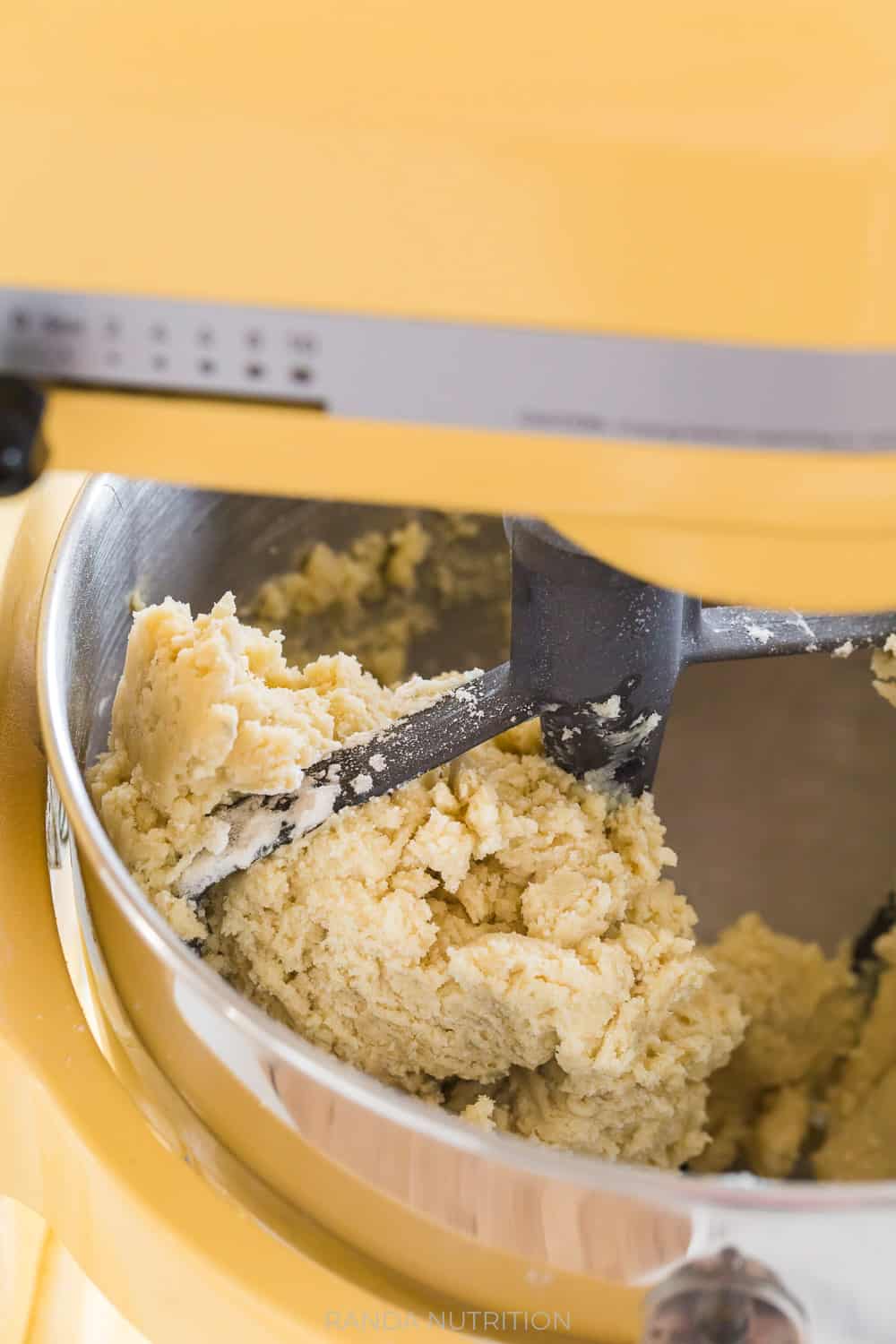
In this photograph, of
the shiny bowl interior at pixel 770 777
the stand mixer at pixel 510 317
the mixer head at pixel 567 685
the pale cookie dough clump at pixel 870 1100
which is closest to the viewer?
the stand mixer at pixel 510 317

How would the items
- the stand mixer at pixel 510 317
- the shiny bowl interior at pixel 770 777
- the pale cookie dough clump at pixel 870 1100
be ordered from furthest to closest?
the shiny bowl interior at pixel 770 777
the pale cookie dough clump at pixel 870 1100
the stand mixer at pixel 510 317

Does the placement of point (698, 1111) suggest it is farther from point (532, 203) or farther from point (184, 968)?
point (532, 203)

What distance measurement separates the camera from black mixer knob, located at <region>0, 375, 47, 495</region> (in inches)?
17.9

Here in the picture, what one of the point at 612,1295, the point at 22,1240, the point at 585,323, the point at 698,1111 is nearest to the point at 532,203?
the point at 585,323

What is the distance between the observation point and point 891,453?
0.42m

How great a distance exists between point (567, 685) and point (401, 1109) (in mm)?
244

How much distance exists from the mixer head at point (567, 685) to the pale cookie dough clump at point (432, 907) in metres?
0.02

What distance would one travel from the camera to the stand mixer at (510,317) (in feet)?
1.32

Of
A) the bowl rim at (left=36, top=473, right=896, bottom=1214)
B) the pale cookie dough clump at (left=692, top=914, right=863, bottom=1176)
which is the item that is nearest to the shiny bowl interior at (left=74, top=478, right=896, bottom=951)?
the pale cookie dough clump at (left=692, top=914, right=863, bottom=1176)

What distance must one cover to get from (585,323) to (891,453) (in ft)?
0.34

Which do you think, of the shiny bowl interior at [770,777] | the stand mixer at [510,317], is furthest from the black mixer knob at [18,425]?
the shiny bowl interior at [770,777]

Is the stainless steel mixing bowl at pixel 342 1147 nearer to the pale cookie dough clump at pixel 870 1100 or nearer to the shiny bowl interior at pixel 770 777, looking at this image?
the shiny bowl interior at pixel 770 777

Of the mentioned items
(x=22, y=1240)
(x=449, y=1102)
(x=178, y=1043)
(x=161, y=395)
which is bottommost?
(x=22, y=1240)

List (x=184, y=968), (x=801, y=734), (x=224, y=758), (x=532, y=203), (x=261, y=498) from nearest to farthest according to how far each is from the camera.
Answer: (x=532, y=203), (x=184, y=968), (x=224, y=758), (x=261, y=498), (x=801, y=734)
